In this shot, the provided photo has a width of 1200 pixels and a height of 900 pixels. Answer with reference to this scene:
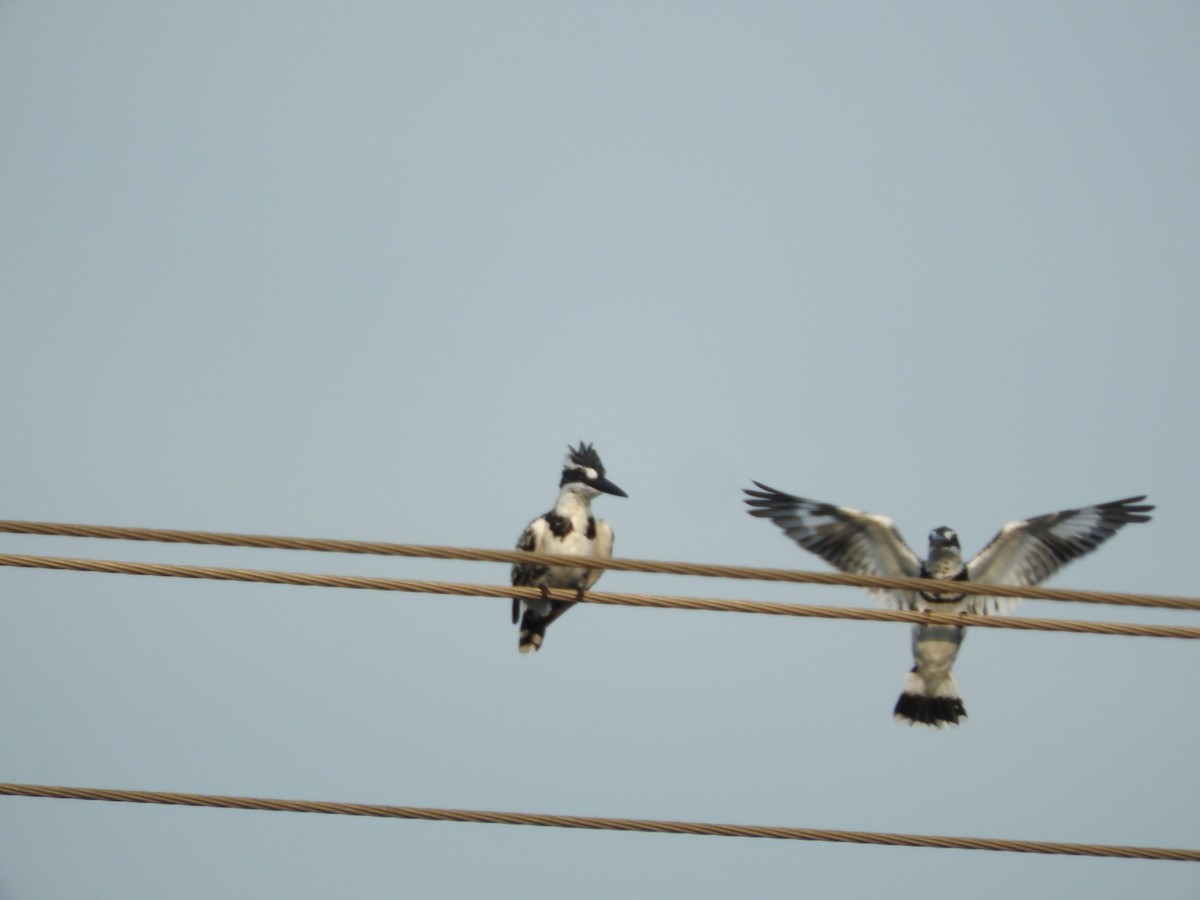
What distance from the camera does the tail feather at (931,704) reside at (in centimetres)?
960

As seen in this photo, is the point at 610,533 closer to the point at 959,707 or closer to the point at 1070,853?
the point at 959,707

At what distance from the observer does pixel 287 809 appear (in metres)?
4.80

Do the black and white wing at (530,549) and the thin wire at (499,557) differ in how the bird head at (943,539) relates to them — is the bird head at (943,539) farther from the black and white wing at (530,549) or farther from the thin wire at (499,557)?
the thin wire at (499,557)

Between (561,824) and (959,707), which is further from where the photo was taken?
(959,707)

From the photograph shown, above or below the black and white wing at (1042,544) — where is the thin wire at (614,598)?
below

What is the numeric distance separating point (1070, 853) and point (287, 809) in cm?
251

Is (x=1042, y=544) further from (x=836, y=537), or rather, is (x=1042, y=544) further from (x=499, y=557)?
(x=499, y=557)

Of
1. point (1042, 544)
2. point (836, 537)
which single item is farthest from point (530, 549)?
point (1042, 544)

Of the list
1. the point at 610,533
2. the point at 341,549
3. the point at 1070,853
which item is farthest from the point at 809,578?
the point at 610,533

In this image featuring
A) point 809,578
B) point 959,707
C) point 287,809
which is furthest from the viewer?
point 959,707

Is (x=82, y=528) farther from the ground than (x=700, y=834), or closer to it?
farther from the ground

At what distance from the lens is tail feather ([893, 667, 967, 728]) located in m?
9.60

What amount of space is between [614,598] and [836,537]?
4.51 meters

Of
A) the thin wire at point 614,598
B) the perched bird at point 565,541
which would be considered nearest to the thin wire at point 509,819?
the thin wire at point 614,598
